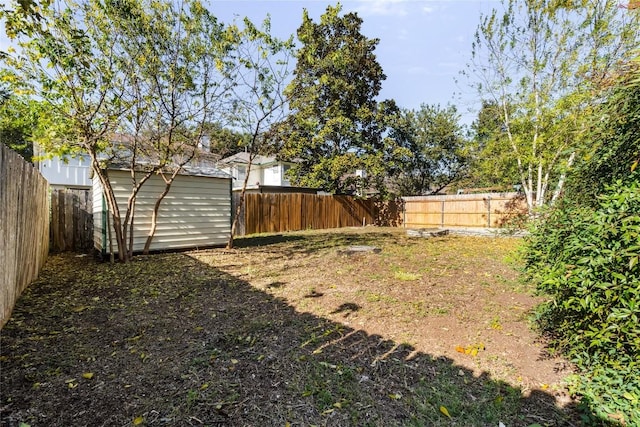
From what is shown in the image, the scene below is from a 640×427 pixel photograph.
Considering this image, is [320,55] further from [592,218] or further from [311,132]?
[592,218]

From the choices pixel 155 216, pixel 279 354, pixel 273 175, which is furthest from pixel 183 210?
pixel 273 175

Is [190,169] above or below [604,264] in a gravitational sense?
above

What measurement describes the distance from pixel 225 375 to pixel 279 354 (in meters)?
0.48

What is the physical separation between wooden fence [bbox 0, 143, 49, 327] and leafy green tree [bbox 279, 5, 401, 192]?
464 inches

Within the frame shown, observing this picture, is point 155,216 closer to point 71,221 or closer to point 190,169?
point 190,169

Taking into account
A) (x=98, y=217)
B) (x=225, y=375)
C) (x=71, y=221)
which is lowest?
(x=225, y=375)

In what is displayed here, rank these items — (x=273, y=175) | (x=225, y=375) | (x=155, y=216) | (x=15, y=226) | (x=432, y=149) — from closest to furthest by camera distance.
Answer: (x=225, y=375) < (x=15, y=226) < (x=155, y=216) < (x=432, y=149) < (x=273, y=175)

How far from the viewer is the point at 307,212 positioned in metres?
14.4

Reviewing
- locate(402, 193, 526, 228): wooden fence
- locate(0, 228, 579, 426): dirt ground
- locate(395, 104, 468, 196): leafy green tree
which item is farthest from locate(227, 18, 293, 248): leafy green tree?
locate(395, 104, 468, 196): leafy green tree

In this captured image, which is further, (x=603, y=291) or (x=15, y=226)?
(x=15, y=226)

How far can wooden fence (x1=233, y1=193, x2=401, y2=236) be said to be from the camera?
491 inches

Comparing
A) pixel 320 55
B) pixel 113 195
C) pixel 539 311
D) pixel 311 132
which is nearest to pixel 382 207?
pixel 311 132

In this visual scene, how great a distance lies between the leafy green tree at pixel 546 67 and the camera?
8.32 m

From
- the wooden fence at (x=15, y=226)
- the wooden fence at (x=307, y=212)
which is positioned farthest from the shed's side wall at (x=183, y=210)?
the wooden fence at (x=307, y=212)
